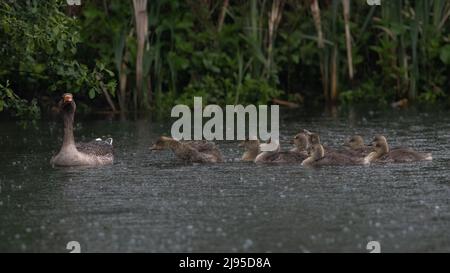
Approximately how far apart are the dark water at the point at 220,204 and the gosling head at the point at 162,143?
0.37 feet

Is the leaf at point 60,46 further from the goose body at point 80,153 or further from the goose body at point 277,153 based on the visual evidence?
the goose body at point 277,153

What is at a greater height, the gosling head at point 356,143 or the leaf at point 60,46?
the leaf at point 60,46

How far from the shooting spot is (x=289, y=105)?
20234 mm

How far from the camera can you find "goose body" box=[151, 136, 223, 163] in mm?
13906

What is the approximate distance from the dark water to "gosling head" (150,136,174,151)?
0.11 metres

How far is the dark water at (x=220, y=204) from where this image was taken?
9.59 meters

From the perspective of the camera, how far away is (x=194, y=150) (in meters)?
14.1

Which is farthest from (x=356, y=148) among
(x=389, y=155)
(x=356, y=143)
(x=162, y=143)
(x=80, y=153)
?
(x=80, y=153)

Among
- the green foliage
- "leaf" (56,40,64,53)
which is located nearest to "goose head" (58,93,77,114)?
the green foliage

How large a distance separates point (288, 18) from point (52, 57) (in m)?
6.81

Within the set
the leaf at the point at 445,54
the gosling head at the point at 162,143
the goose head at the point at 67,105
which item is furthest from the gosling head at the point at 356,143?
the leaf at the point at 445,54

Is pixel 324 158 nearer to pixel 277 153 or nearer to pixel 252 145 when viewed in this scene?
pixel 277 153
